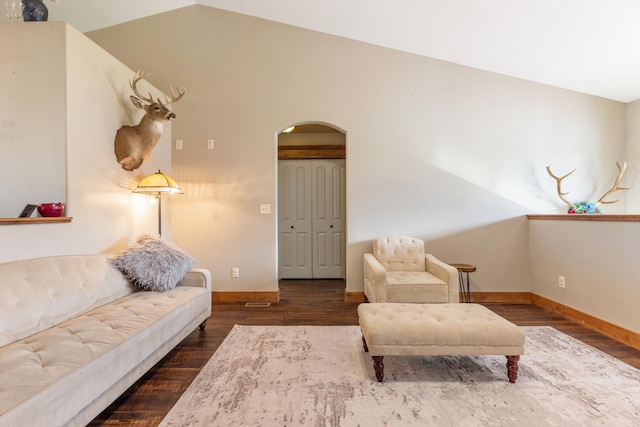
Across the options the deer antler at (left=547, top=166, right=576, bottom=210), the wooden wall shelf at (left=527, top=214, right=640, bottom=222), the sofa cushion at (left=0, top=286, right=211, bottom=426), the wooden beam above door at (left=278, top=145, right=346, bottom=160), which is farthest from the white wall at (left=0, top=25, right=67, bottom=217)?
the deer antler at (left=547, top=166, right=576, bottom=210)

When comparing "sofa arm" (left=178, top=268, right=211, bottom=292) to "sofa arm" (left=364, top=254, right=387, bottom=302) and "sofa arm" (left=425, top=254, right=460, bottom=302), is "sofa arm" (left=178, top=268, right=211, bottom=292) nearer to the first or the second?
"sofa arm" (left=364, top=254, right=387, bottom=302)

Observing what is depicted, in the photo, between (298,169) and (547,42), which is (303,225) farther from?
(547,42)

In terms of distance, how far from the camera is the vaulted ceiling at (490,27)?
278 centimetres

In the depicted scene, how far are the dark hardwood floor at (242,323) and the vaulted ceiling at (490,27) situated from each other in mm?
2776

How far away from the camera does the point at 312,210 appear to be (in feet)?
16.6

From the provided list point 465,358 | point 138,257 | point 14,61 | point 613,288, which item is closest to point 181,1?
point 14,61

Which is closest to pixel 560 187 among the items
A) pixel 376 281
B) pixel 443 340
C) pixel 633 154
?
pixel 633 154

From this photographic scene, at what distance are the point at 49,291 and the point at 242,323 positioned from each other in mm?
1615

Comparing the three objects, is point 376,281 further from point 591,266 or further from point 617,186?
point 617,186

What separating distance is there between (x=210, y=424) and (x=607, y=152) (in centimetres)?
510

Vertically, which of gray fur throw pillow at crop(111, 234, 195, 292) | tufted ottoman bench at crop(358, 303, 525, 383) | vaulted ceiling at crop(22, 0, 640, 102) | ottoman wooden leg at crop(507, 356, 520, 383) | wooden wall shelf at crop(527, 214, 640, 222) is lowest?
ottoman wooden leg at crop(507, 356, 520, 383)

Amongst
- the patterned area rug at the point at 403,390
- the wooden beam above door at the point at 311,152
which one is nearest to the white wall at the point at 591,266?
the patterned area rug at the point at 403,390

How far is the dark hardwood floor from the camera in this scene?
5.66 feet

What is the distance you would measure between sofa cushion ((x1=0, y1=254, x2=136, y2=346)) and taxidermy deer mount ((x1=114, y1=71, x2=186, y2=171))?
107 cm
